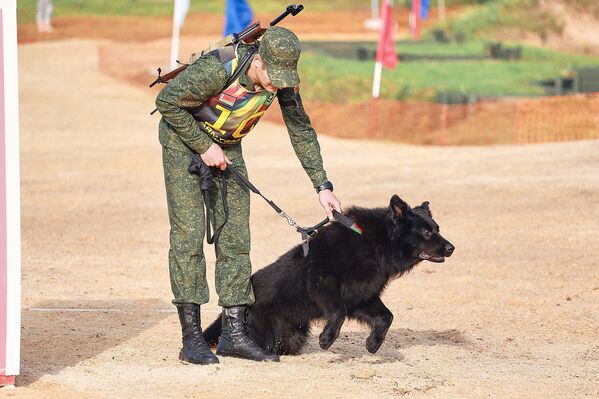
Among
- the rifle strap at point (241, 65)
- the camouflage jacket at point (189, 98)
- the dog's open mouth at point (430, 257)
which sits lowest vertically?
the dog's open mouth at point (430, 257)

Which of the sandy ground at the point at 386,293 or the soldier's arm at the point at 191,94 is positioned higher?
the soldier's arm at the point at 191,94

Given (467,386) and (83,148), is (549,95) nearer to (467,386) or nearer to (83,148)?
(83,148)

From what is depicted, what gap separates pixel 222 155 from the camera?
675 centimetres

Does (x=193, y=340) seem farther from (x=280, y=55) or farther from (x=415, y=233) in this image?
(x=280, y=55)

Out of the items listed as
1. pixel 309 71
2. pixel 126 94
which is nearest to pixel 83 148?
pixel 126 94

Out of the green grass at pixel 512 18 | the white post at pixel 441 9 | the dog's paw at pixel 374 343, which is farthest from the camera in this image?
the white post at pixel 441 9

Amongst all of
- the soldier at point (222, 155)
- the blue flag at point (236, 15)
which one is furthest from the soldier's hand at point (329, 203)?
the blue flag at point (236, 15)

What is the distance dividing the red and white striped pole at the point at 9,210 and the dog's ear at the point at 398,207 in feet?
7.97

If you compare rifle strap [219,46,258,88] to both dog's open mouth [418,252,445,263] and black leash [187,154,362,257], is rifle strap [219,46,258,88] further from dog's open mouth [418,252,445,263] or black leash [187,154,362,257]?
dog's open mouth [418,252,445,263]

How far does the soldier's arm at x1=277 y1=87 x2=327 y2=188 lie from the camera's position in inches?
281

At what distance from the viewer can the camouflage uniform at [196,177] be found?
21.6ft

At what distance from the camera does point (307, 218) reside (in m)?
14.7

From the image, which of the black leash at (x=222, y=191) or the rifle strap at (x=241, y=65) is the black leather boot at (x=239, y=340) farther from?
the rifle strap at (x=241, y=65)

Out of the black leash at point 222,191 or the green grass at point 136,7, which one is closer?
the black leash at point 222,191
